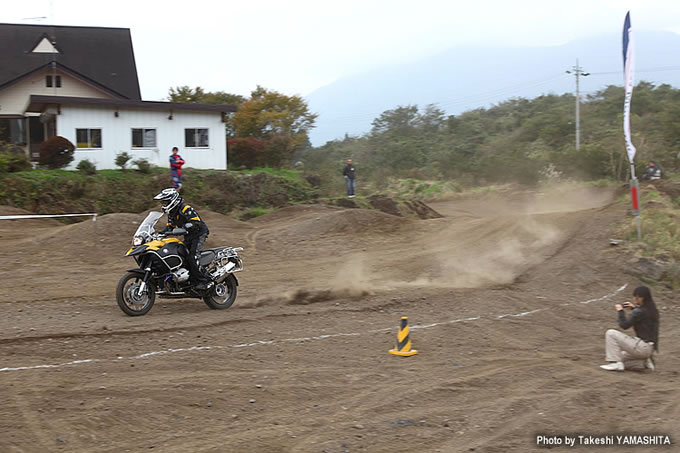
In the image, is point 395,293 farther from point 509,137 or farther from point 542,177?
point 509,137

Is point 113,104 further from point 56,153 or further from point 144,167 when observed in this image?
point 144,167

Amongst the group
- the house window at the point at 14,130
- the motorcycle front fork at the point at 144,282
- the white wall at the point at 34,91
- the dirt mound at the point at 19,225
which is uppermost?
the white wall at the point at 34,91

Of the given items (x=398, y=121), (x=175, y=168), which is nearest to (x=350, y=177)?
(x=175, y=168)

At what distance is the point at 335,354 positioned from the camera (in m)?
8.89

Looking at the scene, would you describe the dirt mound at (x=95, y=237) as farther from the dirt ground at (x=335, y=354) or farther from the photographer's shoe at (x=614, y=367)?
the photographer's shoe at (x=614, y=367)

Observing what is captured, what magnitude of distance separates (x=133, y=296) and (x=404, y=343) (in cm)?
427

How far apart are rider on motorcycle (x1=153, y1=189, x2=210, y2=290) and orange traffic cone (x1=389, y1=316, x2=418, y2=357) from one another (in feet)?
11.9

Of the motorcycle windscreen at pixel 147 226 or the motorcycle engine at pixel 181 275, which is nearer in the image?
the motorcycle windscreen at pixel 147 226

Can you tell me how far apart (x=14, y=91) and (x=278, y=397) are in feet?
117

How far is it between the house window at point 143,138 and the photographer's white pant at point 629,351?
1100 inches

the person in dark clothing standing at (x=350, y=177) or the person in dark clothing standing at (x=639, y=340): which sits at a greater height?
the person in dark clothing standing at (x=350, y=177)

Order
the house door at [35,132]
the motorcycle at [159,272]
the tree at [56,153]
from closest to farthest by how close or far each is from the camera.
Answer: the motorcycle at [159,272]
the tree at [56,153]
the house door at [35,132]

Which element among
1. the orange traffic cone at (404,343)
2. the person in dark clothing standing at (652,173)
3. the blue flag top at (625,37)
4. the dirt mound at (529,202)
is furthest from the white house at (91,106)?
the orange traffic cone at (404,343)

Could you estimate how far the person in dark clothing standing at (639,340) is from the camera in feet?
28.5
